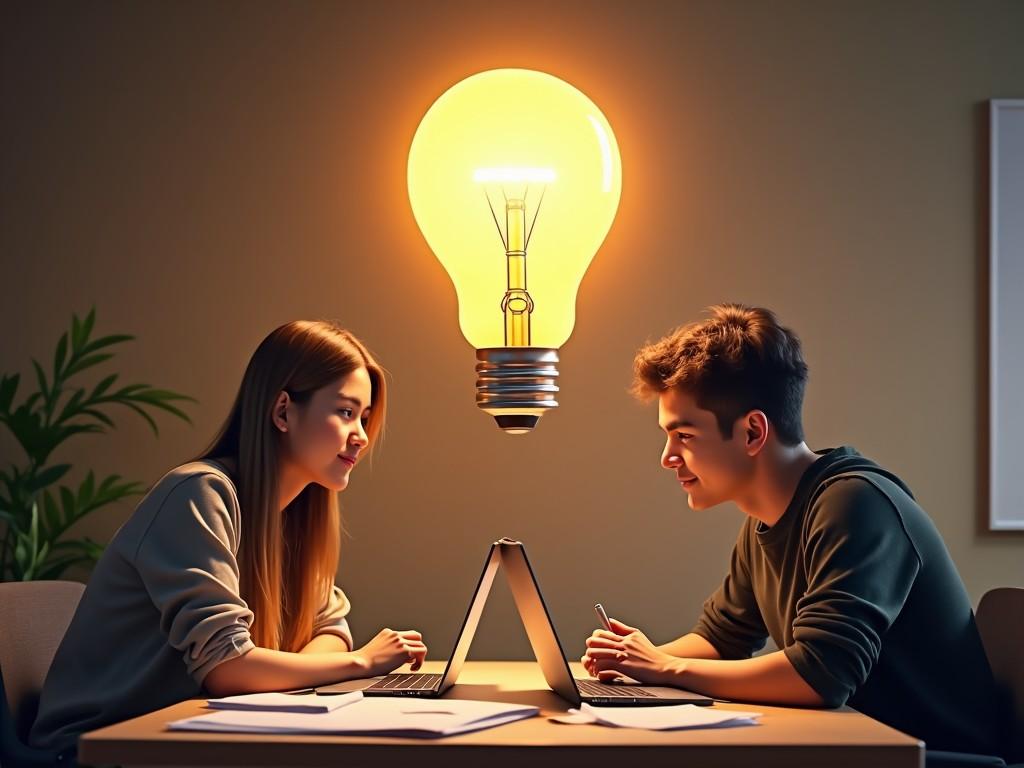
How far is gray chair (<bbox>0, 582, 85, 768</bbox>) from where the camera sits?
5.43 feet

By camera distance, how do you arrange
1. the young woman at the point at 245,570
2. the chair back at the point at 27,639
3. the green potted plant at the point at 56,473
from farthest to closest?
the green potted plant at the point at 56,473, the chair back at the point at 27,639, the young woman at the point at 245,570

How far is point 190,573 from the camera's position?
147 centimetres

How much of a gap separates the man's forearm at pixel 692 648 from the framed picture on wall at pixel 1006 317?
3.07ft

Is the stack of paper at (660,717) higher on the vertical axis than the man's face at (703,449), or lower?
lower

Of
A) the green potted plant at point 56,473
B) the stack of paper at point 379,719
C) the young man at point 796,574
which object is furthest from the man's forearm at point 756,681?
the green potted plant at point 56,473

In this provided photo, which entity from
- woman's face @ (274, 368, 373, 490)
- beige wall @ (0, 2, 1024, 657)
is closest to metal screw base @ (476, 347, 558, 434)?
→ woman's face @ (274, 368, 373, 490)

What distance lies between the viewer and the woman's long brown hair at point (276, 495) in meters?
1.68

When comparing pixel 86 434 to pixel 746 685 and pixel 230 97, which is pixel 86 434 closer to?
pixel 230 97

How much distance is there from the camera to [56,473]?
7.49ft

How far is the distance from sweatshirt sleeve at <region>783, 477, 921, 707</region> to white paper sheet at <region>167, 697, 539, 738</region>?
34 centimetres

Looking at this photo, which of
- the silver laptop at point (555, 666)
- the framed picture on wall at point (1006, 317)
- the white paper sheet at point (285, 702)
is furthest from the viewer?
the framed picture on wall at point (1006, 317)

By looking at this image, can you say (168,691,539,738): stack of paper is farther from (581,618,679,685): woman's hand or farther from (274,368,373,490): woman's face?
(274,368,373,490): woman's face

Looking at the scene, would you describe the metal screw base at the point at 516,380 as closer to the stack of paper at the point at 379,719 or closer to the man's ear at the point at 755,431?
the man's ear at the point at 755,431

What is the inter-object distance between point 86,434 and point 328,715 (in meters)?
1.52
